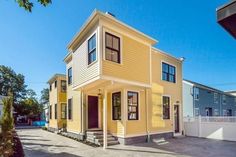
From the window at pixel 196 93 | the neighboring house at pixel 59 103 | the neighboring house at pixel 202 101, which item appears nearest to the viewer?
the neighboring house at pixel 59 103

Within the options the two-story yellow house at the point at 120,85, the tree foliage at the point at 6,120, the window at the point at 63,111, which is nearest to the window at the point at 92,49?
the two-story yellow house at the point at 120,85

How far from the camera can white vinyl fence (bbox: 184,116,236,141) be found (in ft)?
42.0

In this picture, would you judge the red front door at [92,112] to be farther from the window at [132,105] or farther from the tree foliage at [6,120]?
the tree foliage at [6,120]

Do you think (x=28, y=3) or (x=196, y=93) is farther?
(x=196, y=93)

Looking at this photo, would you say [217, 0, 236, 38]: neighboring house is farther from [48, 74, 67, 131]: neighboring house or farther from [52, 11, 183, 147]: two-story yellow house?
[48, 74, 67, 131]: neighboring house

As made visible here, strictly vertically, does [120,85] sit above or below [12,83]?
below

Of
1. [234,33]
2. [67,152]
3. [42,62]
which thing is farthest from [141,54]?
[42,62]

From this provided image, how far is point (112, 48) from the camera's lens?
32.5 ft

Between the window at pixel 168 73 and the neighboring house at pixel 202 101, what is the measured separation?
935cm

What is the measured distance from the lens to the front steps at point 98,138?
418 inches

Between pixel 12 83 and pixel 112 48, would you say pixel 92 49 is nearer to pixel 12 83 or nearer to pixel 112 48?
pixel 112 48

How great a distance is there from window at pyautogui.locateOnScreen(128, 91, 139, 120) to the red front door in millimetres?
2798

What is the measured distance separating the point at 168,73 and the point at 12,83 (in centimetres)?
3802

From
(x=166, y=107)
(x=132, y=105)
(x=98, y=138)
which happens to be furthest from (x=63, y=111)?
(x=166, y=107)
